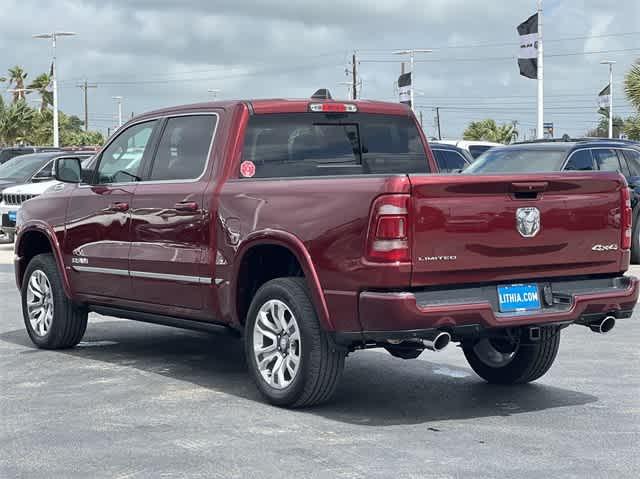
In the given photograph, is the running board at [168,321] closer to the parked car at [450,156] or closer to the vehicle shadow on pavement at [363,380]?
the vehicle shadow on pavement at [363,380]

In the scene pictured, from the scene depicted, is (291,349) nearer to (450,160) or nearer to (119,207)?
(119,207)

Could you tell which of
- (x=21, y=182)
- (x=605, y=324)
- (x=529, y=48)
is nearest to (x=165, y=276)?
(x=605, y=324)

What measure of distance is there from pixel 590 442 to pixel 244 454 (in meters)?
1.81

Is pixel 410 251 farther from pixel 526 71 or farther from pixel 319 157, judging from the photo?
pixel 526 71

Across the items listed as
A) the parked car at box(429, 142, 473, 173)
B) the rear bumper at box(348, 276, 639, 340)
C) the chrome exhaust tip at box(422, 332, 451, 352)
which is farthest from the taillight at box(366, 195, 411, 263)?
the parked car at box(429, 142, 473, 173)

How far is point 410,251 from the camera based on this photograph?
267 inches

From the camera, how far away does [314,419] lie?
7266mm

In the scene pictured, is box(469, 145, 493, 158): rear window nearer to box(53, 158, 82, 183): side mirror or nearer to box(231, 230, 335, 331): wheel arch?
box(53, 158, 82, 183): side mirror

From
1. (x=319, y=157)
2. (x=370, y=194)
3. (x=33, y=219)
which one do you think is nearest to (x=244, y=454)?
(x=370, y=194)

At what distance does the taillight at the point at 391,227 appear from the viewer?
22.1ft

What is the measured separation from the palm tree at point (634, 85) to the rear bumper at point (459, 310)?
35.8 meters

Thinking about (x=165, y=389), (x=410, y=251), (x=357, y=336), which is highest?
(x=410, y=251)

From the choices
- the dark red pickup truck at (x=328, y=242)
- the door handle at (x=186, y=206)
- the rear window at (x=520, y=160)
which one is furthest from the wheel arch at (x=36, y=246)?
the rear window at (x=520, y=160)

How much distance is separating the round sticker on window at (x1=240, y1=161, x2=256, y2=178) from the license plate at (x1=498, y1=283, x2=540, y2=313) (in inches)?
77.0
